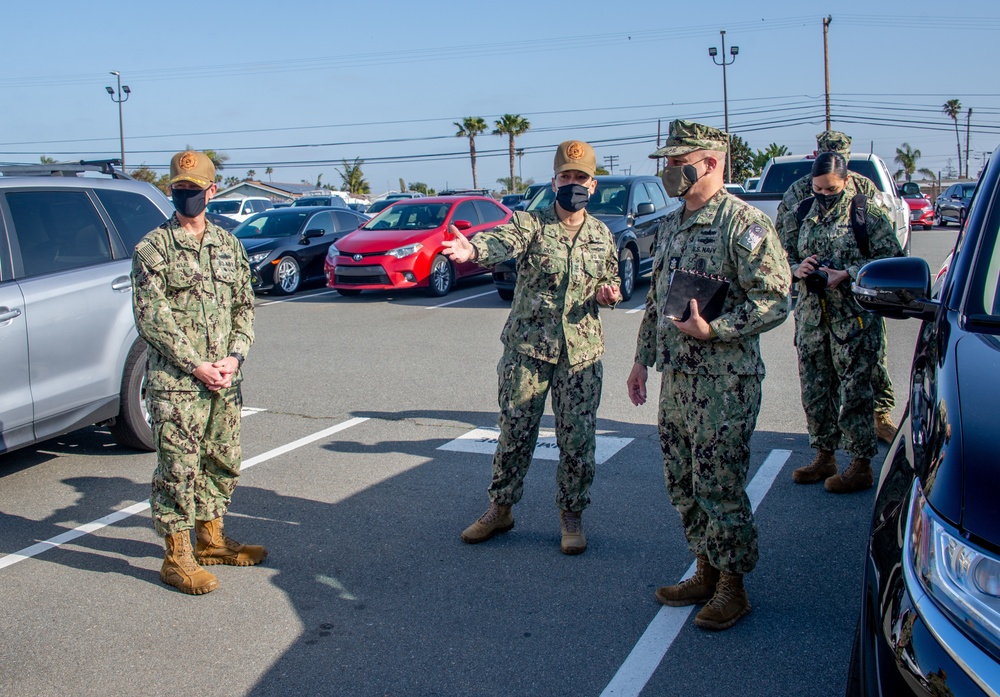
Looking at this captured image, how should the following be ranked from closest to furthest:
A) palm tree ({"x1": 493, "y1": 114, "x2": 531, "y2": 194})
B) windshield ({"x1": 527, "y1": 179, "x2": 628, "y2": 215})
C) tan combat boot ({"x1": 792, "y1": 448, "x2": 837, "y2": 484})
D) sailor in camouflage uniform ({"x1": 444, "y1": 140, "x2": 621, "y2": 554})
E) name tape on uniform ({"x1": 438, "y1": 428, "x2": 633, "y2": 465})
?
sailor in camouflage uniform ({"x1": 444, "y1": 140, "x2": 621, "y2": 554}) → tan combat boot ({"x1": 792, "y1": 448, "x2": 837, "y2": 484}) → name tape on uniform ({"x1": 438, "y1": 428, "x2": 633, "y2": 465}) → windshield ({"x1": 527, "y1": 179, "x2": 628, "y2": 215}) → palm tree ({"x1": 493, "y1": 114, "x2": 531, "y2": 194})

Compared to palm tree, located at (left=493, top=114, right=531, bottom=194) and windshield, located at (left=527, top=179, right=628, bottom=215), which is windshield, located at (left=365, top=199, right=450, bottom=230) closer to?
windshield, located at (left=527, top=179, right=628, bottom=215)

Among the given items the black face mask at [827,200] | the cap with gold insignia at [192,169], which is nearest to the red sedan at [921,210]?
the black face mask at [827,200]

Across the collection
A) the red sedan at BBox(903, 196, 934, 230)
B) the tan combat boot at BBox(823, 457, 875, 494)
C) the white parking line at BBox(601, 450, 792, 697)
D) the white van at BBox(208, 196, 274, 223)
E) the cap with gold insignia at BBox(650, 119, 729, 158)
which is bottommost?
the white parking line at BBox(601, 450, 792, 697)

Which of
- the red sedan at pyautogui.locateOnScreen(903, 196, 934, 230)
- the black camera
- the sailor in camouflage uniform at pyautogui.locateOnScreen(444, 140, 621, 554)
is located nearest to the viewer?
the sailor in camouflage uniform at pyautogui.locateOnScreen(444, 140, 621, 554)

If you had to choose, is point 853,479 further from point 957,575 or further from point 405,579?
point 957,575

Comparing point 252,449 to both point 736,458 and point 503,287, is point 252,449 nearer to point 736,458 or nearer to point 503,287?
point 736,458

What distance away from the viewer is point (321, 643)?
3.59m

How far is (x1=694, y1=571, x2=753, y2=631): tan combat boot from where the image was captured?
3598 mm

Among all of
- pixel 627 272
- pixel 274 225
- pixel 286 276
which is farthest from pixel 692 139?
pixel 274 225

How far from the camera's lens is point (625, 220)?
45.8ft

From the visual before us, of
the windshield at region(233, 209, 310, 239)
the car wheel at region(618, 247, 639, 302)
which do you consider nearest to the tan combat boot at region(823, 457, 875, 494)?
the car wheel at region(618, 247, 639, 302)

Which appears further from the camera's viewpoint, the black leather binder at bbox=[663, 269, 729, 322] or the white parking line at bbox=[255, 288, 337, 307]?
the white parking line at bbox=[255, 288, 337, 307]

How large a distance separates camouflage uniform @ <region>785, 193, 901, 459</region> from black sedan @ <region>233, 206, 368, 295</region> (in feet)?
39.2

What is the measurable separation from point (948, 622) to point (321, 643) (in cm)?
237
